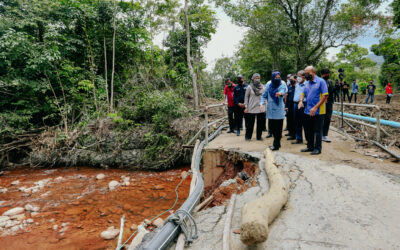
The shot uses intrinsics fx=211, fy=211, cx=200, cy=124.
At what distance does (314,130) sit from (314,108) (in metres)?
0.51

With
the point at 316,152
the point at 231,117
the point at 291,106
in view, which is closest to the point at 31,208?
the point at 231,117

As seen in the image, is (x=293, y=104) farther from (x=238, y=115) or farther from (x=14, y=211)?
(x=14, y=211)

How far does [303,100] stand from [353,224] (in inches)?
126

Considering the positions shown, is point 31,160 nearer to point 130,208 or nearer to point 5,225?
point 5,225

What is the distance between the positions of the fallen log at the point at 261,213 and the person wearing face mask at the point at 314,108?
188cm

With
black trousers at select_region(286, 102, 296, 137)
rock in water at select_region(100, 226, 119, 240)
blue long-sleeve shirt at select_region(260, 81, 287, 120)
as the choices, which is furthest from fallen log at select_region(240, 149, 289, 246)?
rock in water at select_region(100, 226, 119, 240)

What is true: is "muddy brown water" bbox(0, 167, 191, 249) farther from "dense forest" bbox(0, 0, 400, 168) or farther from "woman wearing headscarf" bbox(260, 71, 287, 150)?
"woman wearing headscarf" bbox(260, 71, 287, 150)

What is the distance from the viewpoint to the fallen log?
163cm

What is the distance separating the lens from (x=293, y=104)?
573cm

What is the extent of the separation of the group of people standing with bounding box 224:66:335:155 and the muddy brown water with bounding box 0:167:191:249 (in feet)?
11.2

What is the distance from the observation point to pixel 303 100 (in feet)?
15.4

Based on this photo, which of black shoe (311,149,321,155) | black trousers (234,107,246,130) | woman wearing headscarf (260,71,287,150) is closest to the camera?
black shoe (311,149,321,155)

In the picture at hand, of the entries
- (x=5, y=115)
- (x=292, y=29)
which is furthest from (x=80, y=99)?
(x=292, y=29)

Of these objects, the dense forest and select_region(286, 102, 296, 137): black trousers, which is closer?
select_region(286, 102, 296, 137): black trousers
